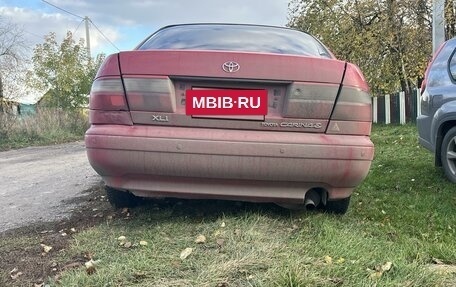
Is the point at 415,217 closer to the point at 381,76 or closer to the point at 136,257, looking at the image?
the point at 136,257

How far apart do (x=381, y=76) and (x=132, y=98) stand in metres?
17.2

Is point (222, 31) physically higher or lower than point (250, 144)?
higher

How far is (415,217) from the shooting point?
3455 millimetres

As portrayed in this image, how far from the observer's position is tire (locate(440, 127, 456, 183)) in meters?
4.54

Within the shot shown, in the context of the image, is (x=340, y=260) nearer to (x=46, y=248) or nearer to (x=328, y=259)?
(x=328, y=259)

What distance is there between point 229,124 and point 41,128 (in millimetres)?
15208

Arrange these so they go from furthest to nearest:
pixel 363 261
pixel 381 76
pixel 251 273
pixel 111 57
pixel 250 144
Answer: pixel 381 76 → pixel 111 57 → pixel 250 144 → pixel 363 261 → pixel 251 273

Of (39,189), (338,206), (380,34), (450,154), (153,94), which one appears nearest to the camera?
(153,94)

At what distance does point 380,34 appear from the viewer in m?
17.4

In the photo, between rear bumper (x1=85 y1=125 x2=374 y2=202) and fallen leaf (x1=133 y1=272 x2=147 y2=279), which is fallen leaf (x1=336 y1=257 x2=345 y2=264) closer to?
rear bumper (x1=85 y1=125 x2=374 y2=202)

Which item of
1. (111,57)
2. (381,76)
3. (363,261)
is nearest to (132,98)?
(111,57)

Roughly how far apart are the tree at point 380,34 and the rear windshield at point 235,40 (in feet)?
47.3

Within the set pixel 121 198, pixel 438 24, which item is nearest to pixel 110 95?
pixel 121 198

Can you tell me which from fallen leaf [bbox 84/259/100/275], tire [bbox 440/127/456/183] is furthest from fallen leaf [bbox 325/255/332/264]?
tire [bbox 440/127/456/183]
